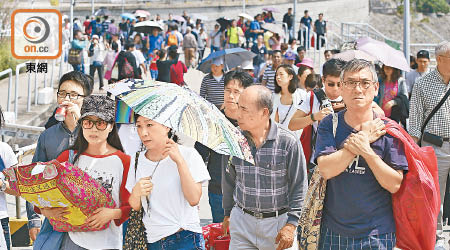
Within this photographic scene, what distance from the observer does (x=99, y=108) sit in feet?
16.8

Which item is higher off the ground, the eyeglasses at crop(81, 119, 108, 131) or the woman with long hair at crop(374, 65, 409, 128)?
the woman with long hair at crop(374, 65, 409, 128)

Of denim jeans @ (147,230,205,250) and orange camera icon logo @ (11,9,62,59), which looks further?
orange camera icon logo @ (11,9,62,59)

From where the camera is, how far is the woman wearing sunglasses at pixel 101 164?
5.05 meters

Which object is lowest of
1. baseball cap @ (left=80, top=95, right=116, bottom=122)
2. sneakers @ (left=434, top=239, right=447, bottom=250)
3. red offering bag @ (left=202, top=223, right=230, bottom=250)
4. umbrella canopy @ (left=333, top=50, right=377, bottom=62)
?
sneakers @ (left=434, top=239, right=447, bottom=250)

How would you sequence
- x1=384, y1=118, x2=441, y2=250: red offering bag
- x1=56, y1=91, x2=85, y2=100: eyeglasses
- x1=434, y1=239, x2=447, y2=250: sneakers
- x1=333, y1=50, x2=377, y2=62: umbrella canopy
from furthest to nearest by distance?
x1=333, y1=50, x2=377, y2=62: umbrella canopy, x1=434, y1=239, x2=447, y2=250: sneakers, x1=56, y1=91, x2=85, y2=100: eyeglasses, x1=384, y1=118, x2=441, y2=250: red offering bag

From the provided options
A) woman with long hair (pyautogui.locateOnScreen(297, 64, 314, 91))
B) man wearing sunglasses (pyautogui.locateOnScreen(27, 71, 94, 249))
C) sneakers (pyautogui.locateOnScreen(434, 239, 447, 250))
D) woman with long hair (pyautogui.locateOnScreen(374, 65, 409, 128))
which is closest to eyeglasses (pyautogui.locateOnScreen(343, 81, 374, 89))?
man wearing sunglasses (pyautogui.locateOnScreen(27, 71, 94, 249))

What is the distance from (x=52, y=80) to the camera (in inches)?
808

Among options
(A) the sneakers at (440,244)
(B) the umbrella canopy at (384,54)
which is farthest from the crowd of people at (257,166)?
(B) the umbrella canopy at (384,54)

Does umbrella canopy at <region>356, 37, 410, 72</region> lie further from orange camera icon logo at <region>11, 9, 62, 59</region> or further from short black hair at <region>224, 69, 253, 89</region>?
orange camera icon logo at <region>11, 9, 62, 59</region>

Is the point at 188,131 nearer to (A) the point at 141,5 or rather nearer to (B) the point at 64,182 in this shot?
(B) the point at 64,182

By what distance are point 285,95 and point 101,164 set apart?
420 cm

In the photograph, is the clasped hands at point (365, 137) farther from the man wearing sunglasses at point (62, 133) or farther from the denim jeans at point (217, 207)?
the denim jeans at point (217, 207)

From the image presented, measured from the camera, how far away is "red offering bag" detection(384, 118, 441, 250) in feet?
14.7

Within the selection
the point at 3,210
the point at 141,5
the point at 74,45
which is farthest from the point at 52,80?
the point at 141,5
